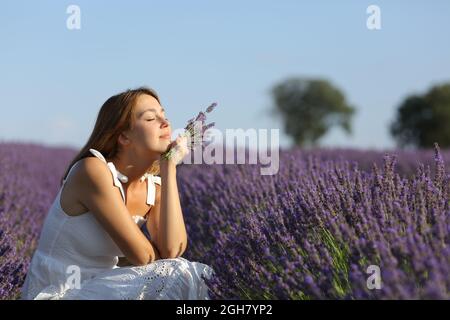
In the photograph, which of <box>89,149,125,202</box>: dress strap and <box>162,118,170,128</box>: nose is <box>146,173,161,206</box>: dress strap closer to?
<box>89,149,125,202</box>: dress strap

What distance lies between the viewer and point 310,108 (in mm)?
49188

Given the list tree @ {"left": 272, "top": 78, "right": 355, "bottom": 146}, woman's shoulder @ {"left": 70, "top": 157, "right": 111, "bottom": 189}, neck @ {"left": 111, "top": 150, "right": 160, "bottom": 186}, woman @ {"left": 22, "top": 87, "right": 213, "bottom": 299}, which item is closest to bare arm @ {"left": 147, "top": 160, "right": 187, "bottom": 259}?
woman @ {"left": 22, "top": 87, "right": 213, "bottom": 299}

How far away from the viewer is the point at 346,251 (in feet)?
7.57

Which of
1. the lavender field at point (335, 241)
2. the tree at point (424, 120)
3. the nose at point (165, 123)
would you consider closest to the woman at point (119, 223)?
the nose at point (165, 123)

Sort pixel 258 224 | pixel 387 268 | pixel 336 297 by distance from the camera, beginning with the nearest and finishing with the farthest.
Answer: pixel 387 268 → pixel 336 297 → pixel 258 224

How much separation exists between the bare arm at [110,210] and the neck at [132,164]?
0.24 m

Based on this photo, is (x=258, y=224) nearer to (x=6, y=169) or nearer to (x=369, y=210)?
(x=369, y=210)

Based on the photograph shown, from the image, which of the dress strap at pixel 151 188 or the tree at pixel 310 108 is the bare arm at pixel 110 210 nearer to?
the dress strap at pixel 151 188

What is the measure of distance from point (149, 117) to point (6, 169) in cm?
466

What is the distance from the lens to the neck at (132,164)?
2.91 m

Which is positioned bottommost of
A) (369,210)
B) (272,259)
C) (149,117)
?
(272,259)

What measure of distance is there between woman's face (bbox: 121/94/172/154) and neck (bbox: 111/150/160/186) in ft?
0.15
